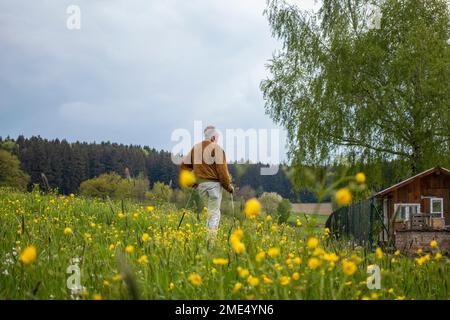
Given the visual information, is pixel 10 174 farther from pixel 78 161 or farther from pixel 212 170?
pixel 212 170

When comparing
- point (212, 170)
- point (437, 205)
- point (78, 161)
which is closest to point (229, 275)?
point (212, 170)

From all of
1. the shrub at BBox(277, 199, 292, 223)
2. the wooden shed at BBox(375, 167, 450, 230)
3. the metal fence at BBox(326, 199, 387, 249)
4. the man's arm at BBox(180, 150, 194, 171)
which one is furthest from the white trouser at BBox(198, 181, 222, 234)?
the wooden shed at BBox(375, 167, 450, 230)

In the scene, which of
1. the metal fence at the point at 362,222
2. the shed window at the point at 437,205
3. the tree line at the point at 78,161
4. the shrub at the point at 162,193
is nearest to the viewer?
the shrub at the point at 162,193

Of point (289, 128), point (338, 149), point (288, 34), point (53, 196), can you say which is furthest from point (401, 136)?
point (53, 196)

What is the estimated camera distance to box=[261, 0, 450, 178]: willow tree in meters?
18.9

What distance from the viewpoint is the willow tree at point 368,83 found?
1886 centimetres

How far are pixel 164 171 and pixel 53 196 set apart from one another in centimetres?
6057

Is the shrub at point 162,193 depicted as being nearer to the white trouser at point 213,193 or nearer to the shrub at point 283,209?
the white trouser at point 213,193

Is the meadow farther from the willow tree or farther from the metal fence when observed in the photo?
the willow tree

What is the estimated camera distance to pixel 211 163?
9.16 meters

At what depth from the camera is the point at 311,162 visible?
21125mm

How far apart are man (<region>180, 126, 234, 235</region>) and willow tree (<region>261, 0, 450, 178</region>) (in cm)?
1149

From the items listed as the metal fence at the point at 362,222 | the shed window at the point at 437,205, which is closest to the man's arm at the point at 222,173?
the metal fence at the point at 362,222

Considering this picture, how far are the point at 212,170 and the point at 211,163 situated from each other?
A: 125mm
